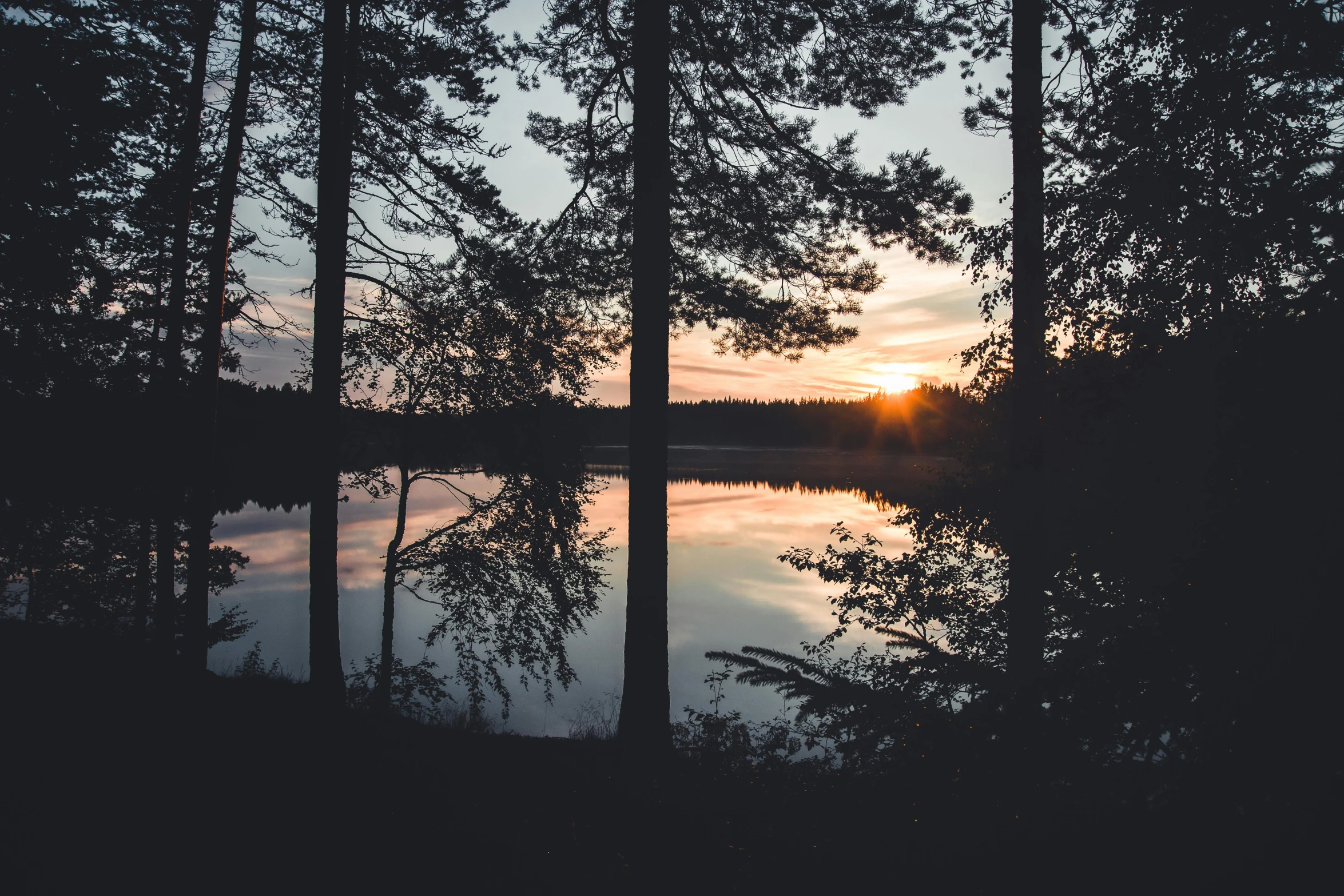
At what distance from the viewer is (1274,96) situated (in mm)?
2725

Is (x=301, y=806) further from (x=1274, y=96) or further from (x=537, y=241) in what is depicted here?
(x=1274, y=96)

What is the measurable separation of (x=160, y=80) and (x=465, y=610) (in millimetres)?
9492

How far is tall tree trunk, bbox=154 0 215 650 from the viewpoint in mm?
8930

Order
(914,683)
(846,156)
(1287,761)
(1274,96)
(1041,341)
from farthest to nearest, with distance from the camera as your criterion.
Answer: (846,156) → (1041,341) → (914,683) → (1274,96) → (1287,761)

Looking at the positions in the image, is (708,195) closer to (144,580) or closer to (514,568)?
(514,568)

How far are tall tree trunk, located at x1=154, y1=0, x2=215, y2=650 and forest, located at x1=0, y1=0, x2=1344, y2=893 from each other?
70 mm

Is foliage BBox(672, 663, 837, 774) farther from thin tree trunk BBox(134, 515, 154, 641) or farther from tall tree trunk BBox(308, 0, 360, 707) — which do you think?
A: thin tree trunk BBox(134, 515, 154, 641)

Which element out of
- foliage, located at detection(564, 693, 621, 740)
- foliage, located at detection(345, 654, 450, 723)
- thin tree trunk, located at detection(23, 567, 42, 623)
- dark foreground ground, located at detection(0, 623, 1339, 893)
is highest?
dark foreground ground, located at detection(0, 623, 1339, 893)

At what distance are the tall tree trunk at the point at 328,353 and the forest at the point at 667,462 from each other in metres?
0.05

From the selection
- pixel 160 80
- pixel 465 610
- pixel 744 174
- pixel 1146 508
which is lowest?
pixel 465 610

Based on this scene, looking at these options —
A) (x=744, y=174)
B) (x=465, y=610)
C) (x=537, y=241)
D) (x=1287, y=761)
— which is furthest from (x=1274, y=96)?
(x=465, y=610)

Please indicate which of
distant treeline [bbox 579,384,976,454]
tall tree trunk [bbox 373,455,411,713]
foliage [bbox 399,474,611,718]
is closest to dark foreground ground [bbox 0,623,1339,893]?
tall tree trunk [bbox 373,455,411,713]

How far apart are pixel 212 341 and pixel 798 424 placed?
103 metres

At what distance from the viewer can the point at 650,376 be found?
21.6 ft
